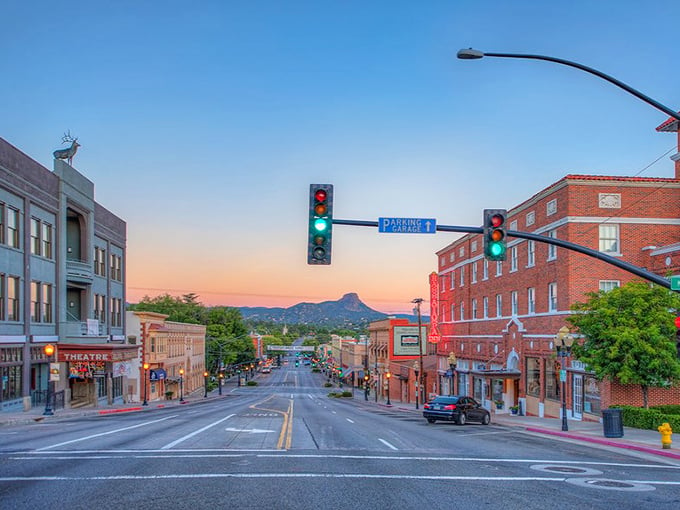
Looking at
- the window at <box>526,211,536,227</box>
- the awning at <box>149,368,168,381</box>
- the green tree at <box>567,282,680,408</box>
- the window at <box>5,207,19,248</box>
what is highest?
the window at <box>526,211,536,227</box>

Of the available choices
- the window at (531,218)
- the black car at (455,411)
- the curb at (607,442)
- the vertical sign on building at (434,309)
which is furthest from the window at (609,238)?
the vertical sign on building at (434,309)

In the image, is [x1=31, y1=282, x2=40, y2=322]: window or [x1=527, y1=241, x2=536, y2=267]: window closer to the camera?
[x1=31, y1=282, x2=40, y2=322]: window

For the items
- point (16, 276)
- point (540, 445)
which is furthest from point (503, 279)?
point (16, 276)

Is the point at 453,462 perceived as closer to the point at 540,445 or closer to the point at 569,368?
the point at 540,445

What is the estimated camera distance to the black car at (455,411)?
31875mm

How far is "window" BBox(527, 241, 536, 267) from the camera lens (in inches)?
1644

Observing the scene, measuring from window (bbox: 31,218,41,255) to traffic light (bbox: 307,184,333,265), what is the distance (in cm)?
2896

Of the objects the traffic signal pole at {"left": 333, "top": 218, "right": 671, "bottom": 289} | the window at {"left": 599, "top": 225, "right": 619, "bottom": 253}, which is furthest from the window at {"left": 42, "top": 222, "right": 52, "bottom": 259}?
the window at {"left": 599, "top": 225, "right": 619, "bottom": 253}

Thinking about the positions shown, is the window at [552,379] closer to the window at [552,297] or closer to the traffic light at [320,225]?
the window at [552,297]

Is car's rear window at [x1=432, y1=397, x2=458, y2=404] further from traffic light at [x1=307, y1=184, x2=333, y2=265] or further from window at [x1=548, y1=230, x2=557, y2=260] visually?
traffic light at [x1=307, y1=184, x2=333, y2=265]

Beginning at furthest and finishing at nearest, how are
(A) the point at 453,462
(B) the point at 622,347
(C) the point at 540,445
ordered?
(B) the point at 622,347 → (C) the point at 540,445 → (A) the point at 453,462

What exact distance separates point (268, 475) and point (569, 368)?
27003 millimetres

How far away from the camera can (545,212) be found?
39094 millimetres

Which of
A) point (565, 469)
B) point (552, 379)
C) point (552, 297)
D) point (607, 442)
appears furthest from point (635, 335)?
point (565, 469)
